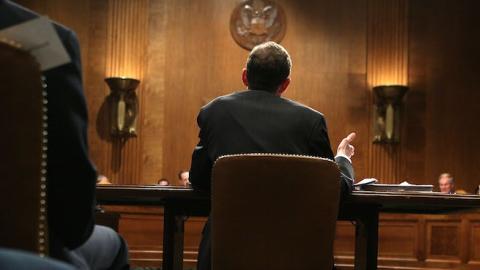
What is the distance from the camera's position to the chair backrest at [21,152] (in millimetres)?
1693

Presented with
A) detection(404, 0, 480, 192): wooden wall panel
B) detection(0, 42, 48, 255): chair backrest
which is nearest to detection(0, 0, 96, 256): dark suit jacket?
detection(0, 42, 48, 255): chair backrest

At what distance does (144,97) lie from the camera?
36.2 ft

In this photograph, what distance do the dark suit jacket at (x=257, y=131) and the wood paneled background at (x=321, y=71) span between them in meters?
7.61

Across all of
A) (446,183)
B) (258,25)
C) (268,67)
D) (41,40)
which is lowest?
(446,183)

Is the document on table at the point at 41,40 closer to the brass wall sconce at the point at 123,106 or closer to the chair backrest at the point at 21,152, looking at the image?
the chair backrest at the point at 21,152

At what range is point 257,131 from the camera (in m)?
3.37

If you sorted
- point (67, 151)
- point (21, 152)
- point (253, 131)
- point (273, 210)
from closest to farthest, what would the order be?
1. point (21, 152)
2. point (67, 151)
3. point (273, 210)
4. point (253, 131)

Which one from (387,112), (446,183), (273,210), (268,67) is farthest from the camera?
(387,112)

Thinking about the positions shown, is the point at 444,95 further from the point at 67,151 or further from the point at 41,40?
the point at 41,40

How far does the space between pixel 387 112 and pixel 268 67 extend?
7.43 metres

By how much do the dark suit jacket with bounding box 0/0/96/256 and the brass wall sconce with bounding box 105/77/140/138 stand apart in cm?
890

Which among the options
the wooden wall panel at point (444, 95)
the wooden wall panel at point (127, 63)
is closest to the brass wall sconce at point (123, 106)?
the wooden wall panel at point (127, 63)

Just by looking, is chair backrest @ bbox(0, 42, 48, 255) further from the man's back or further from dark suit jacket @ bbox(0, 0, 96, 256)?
the man's back

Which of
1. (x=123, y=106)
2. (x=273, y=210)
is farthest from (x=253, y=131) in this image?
(x=123, y=106)
